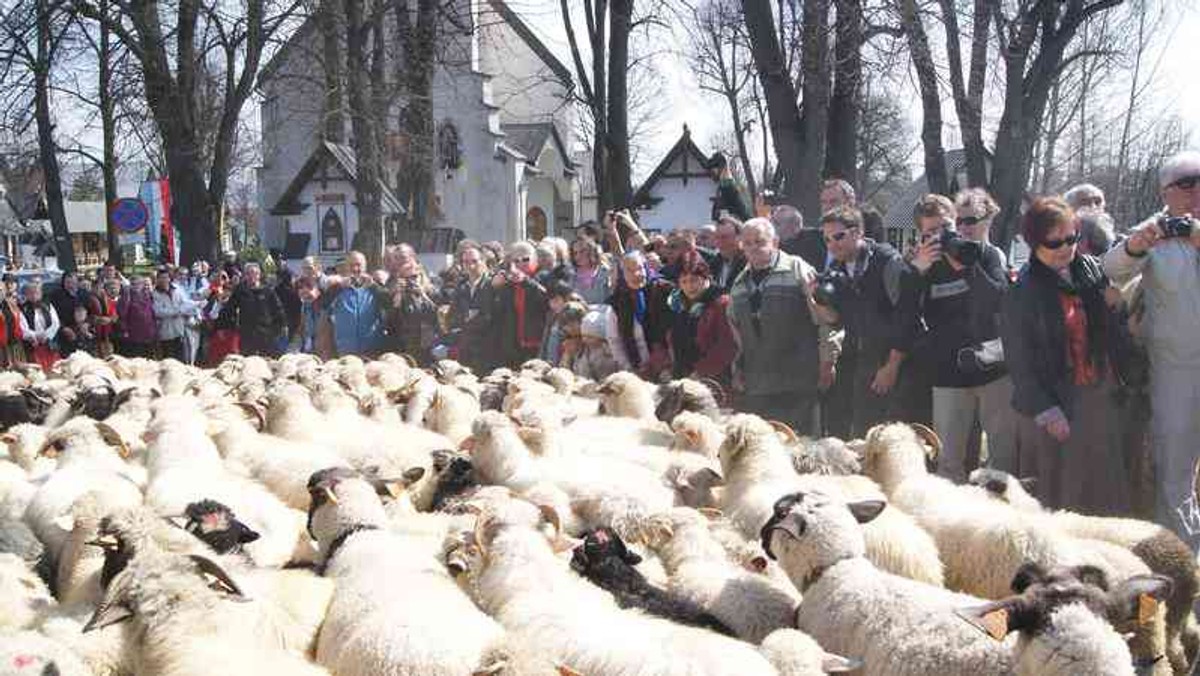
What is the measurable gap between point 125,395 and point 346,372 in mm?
1695

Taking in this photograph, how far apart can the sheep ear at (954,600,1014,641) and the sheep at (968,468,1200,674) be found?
1.32 m

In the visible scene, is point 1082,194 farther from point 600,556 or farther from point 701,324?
point 600,556

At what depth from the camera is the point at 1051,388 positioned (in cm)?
567

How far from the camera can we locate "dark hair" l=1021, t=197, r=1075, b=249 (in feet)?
18.6

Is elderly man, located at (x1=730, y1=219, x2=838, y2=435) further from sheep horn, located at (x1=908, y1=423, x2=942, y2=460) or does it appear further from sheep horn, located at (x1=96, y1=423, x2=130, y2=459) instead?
sheep horn, located at (x1=96, y1=423, x2=130, y2=459)

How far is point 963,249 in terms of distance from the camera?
6594mm

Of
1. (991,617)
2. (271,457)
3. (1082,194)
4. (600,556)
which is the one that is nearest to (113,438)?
(271,457)

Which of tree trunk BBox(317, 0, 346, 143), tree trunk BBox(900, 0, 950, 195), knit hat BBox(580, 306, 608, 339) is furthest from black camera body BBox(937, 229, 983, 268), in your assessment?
tree trunk BBox(317, 0, 346, 143)

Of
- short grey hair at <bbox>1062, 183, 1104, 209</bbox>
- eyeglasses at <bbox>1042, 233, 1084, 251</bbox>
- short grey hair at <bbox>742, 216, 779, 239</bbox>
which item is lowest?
eyeglasses at <bbox>1042, 233, 1084, 251</bbox>

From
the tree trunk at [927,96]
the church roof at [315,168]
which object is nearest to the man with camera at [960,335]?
the tree trunk at [927,96]

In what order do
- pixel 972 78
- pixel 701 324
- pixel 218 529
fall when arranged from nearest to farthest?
pixel 218 529
pixel 701 324
pixel 972 78

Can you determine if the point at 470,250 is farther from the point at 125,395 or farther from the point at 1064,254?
the point at 1064,254

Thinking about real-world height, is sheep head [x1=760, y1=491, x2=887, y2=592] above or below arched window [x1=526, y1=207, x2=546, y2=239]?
below

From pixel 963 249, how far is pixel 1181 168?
1258 millimetres
